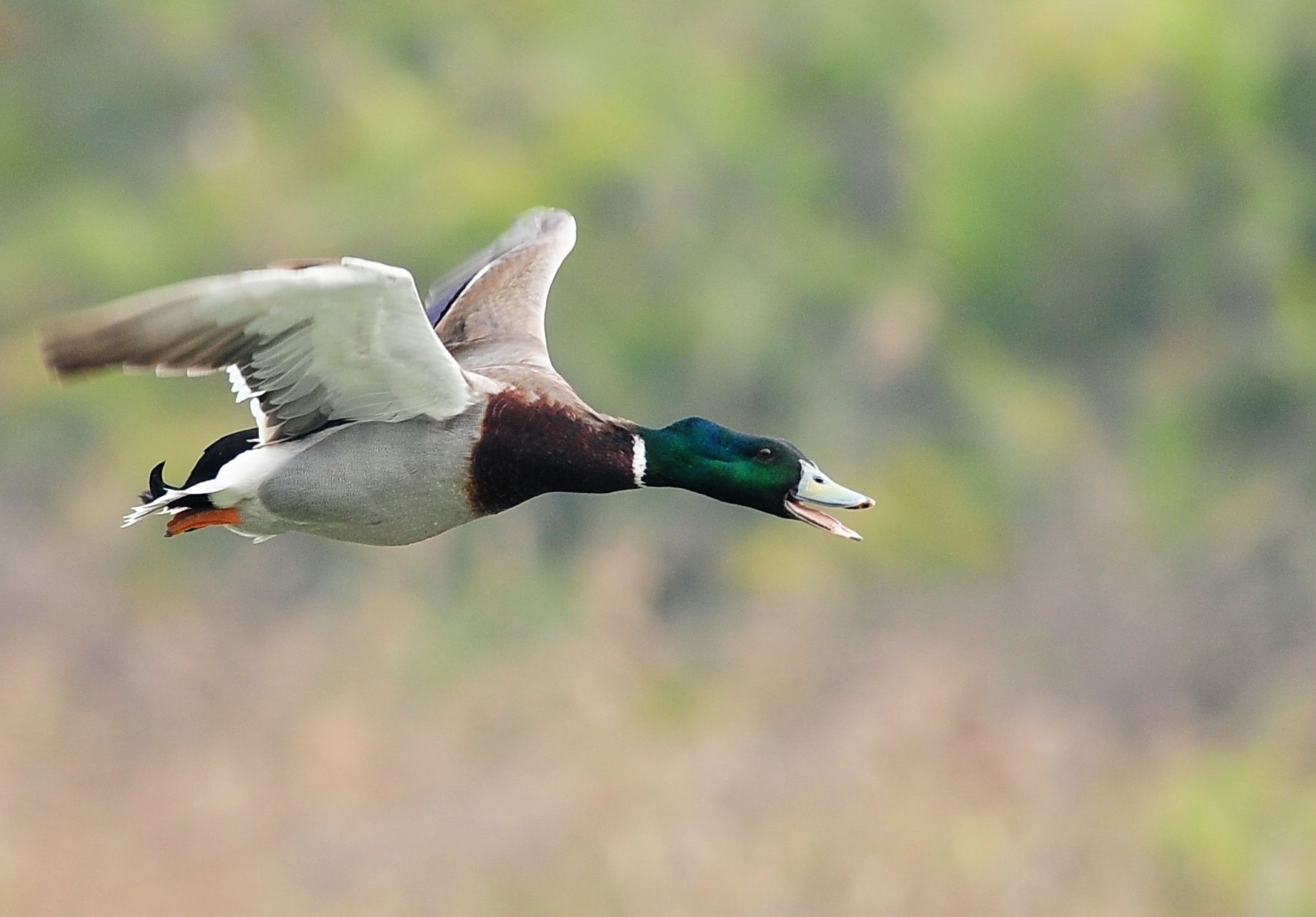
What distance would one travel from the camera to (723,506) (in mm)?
22234

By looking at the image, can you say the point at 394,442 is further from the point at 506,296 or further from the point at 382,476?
the point at 506,296

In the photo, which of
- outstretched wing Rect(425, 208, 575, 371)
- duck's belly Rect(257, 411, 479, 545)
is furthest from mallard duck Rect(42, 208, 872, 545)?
outstretched wing Rect(425, 208, 575, 371)

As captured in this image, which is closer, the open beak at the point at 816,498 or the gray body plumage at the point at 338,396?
the gray body plumage at the point at 338,396

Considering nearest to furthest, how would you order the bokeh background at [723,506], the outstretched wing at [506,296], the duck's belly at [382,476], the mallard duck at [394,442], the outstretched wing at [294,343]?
the outstretched wing at [294,343], the mallard duck at [394,442], the duck's belly at [382,476], the outstretched wing at [506,296], the bokeh background at [723,506]

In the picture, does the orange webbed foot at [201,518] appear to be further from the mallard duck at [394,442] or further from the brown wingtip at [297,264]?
the brown wingtip at [297,264]

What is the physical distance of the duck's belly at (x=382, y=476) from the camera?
23.7ft

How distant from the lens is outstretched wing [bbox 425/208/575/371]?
8.27 meters

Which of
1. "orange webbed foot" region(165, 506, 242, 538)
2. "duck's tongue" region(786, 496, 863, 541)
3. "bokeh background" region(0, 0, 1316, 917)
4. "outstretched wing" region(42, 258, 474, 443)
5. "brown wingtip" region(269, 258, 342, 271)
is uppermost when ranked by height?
"brown wingtip" region(269, 258, 342, 271)

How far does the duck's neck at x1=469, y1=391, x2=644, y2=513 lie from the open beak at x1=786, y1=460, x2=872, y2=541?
0.46m

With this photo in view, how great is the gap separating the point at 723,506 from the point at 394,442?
15.1 metres

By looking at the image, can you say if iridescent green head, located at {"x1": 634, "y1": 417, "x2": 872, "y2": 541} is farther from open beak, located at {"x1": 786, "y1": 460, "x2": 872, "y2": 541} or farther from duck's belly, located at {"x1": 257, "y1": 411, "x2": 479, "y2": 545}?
duck's belly, located at {"x1": 257, "y1": 411, "x2": 479, "y2": 545}

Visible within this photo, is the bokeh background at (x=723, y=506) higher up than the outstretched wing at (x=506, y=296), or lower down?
lower down

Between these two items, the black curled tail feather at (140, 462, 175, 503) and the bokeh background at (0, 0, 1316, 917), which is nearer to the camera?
the black curled tail feather at (140, 462, 175, 503)

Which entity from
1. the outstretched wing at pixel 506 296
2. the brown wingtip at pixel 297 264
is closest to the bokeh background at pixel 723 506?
the outstretched wing at pixel 506 296
